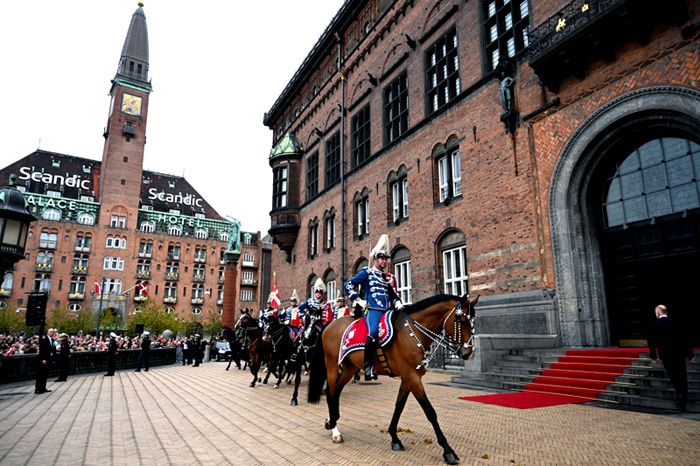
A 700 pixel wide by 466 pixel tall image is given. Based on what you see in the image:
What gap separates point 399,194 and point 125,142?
66.1 m

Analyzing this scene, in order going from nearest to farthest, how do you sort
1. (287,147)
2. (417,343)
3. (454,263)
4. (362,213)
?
1. (417,343)
2. (454,263)
3. (362,213)
4. (287,147)

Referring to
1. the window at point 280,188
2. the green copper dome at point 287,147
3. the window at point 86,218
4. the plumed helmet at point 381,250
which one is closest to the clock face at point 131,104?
the window at point 86,218

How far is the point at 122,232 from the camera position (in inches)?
2788

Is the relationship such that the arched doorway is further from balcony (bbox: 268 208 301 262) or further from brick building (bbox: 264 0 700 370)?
balcony (bbox: 268 208 301 262)

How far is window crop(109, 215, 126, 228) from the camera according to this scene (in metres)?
70.3

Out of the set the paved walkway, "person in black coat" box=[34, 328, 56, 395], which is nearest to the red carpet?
the paved walkway

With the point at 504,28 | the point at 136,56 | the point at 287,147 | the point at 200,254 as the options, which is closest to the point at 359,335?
the point at 504,28

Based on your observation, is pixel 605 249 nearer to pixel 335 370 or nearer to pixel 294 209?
pixel 335 370

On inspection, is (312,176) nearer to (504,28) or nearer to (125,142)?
(504,28)

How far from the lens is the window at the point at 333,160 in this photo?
29.8 metres

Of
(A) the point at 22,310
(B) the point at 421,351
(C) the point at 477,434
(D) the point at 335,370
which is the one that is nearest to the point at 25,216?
(D) the point at 335,370

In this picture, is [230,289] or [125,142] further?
[125,142]

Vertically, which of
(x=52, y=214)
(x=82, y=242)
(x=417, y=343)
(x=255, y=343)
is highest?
(x=52, y=214)

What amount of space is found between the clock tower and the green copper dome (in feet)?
153
